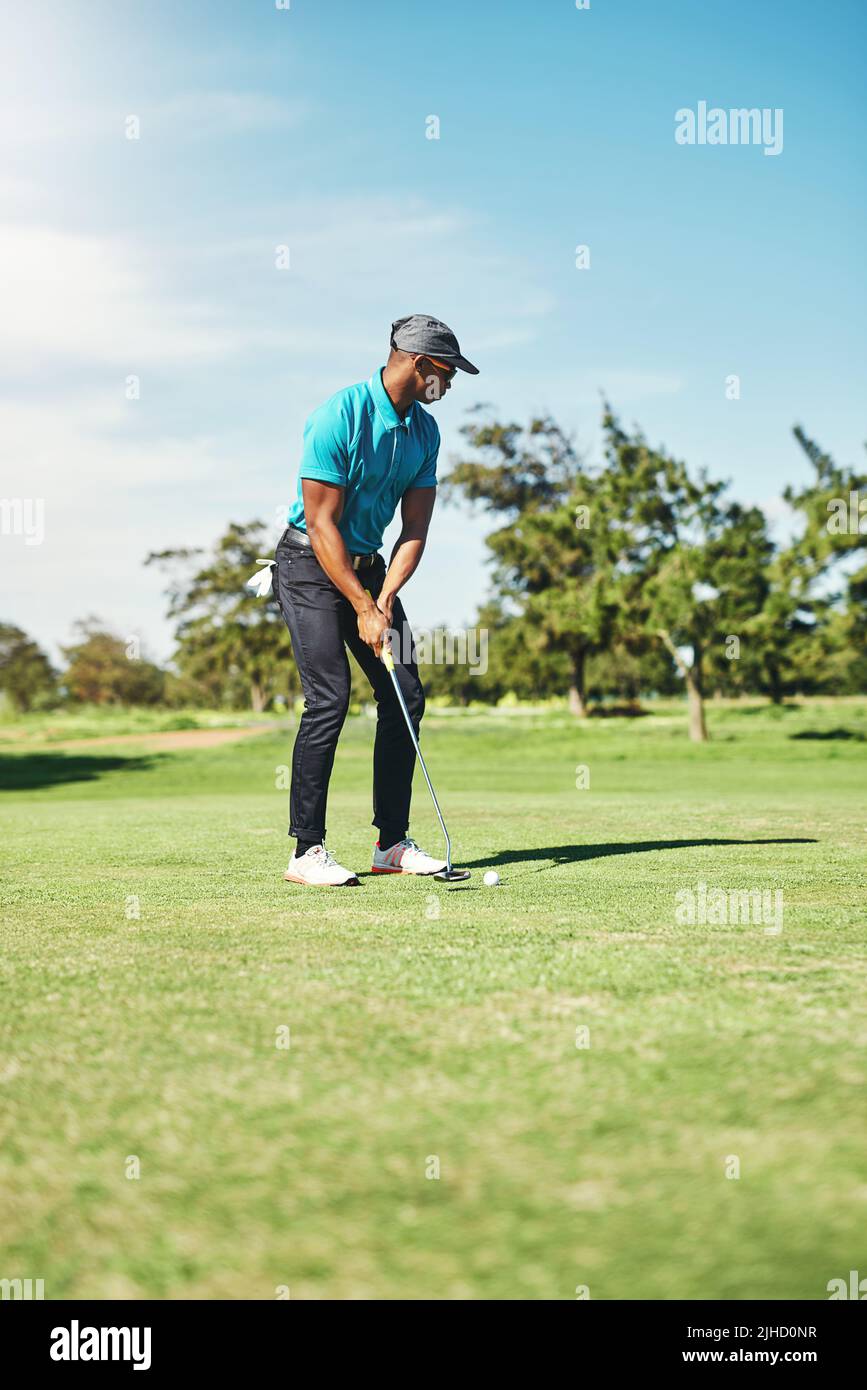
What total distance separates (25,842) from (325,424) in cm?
388

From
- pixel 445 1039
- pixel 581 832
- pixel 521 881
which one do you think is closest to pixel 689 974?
pixel 445 1039

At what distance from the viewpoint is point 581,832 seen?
8438 mm

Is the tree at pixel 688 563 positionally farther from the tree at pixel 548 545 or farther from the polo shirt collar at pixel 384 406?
the polo shirt collar at pixel 384 406

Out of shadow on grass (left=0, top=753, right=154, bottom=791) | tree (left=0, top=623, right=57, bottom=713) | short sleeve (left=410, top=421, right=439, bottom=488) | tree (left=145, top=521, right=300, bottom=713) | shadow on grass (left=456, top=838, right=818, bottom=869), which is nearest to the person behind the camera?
short sleeve (left=410, top=421, right=439, bottom=488)

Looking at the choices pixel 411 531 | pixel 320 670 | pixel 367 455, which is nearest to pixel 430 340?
pixel 367 455

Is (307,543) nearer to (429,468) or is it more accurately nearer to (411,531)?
(411,531)

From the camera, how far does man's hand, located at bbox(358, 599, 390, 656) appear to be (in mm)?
5805

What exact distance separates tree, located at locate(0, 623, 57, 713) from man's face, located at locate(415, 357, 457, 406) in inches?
4079

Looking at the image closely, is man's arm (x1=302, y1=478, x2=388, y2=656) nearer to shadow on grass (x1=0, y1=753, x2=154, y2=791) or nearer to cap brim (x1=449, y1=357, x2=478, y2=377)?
cap brim (x1=449, y1=357, x2=478, y2=377)

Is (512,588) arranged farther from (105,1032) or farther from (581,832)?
(105,1032)

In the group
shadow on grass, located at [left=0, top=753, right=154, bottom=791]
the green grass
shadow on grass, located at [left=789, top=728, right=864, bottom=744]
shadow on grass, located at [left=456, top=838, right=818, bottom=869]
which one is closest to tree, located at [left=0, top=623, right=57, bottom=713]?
shadow on grass, located at [left=0, top=753, right=154, bottom=791]

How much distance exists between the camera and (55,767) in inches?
1203

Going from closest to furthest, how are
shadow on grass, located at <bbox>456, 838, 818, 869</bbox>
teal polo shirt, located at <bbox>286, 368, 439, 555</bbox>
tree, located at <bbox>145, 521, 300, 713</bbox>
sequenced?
teal polo shirt, located at <bbox>286, 368, 439, 555</bbox> → shadow on grass, located at <bbox>456, 838, 818, 869</bbox> → tree, located at <bbox>145, 521, 300, 713</bbox>

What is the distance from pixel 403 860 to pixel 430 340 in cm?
262
